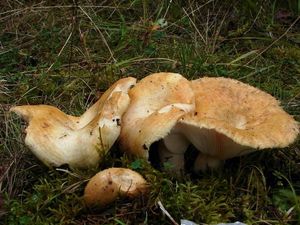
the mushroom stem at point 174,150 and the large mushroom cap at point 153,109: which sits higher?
the large mushroom cap at point 153,109

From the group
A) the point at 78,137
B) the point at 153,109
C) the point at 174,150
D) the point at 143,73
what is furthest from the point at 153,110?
the point at 143,73

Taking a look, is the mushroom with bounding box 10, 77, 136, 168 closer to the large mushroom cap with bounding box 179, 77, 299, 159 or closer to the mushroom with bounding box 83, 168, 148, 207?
the mushroom with bounding box 83, 168, 148, 207

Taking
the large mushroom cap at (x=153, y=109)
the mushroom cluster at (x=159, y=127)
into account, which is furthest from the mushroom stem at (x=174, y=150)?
the large mushroom cap at (x=153, y=109)

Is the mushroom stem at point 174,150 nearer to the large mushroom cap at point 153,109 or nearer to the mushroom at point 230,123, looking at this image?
the mushroom at point 230,123

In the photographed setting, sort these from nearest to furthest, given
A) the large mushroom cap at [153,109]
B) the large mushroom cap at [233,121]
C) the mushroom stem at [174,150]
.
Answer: the large mushroom cap at [233,121]
the large mushroom cap at [153,109]
the mushroom stem at [174,150]

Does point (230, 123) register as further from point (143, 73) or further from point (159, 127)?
point (143, 73)

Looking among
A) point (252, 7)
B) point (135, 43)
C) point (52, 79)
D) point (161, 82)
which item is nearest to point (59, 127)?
point (161, 82)
